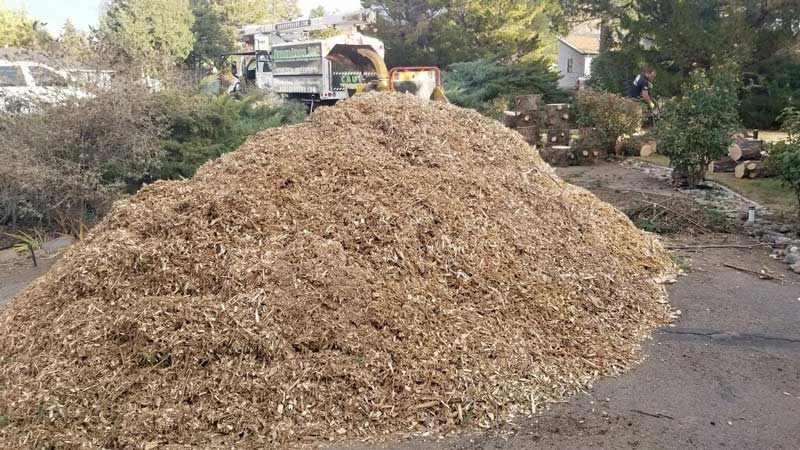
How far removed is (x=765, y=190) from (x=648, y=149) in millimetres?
3406

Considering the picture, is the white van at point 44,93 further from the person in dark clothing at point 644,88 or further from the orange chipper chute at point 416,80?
the person in dark clothing at point 644,88

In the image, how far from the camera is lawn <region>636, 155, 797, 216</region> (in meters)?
7.40

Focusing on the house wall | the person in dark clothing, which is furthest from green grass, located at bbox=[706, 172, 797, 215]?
the house wall

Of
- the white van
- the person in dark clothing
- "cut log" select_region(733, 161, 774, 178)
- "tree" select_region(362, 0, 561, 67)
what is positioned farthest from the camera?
"tree" select_region(362, 0, 561, 67)

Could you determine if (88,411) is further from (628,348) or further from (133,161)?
(133,161)

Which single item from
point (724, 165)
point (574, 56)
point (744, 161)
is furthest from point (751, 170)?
point (574, 56)

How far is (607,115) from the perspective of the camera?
37.4ft

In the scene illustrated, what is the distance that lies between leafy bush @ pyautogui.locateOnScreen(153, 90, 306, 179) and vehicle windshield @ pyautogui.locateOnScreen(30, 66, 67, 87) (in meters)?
1.19

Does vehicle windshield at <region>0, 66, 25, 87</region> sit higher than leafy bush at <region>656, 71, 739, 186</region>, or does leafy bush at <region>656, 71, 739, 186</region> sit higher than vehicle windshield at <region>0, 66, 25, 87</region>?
vehicle windshield at <region>0, 66, 25, 87</region>

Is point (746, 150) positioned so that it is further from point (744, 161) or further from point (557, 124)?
point (557, 124)

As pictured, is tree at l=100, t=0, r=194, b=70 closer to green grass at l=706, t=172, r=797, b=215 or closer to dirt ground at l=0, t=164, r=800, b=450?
green grass at l=706, t=172, r=797, b=215

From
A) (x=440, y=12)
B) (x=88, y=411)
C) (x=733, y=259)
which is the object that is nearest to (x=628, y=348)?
(x=733, y=259)

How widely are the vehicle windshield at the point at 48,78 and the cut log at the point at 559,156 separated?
25.1 feet

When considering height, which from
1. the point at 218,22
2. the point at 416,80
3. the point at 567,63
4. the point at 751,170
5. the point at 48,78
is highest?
the point at 218,22
